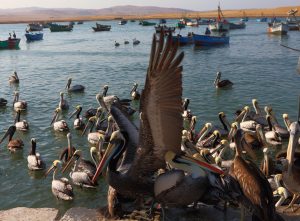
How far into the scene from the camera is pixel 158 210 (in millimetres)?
7172

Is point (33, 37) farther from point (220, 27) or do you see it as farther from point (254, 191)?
point (254, 191)

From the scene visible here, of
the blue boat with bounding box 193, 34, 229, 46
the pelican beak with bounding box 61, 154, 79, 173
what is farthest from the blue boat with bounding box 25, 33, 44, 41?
the pelican beak with bounding box 61, 154, 79, 173

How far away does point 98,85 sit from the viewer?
24.4 metres

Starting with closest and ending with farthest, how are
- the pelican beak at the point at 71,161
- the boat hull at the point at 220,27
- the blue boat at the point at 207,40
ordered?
the pelican beak at the point at 71,161 → the blue boat at the point at 207,40 → the boat hull at the point at 220,27

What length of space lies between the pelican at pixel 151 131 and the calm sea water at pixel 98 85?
10.3 ft

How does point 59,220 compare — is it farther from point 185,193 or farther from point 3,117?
point 3,117

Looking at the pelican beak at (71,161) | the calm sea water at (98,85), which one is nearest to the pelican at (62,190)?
the calm sea water at (98,85)

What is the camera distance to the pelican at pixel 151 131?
584cm

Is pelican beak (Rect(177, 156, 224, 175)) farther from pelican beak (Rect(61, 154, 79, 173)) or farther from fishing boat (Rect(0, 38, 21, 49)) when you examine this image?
fishing boat (Rect(0, 38, 21, 49))

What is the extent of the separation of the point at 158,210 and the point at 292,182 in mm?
2845

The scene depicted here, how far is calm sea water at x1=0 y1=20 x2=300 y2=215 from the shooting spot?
11102mm

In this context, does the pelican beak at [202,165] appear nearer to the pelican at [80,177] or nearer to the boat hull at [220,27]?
the pelican at [80,177]

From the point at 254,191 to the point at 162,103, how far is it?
1.86m

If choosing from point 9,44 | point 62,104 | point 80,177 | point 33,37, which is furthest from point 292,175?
point 33,37
